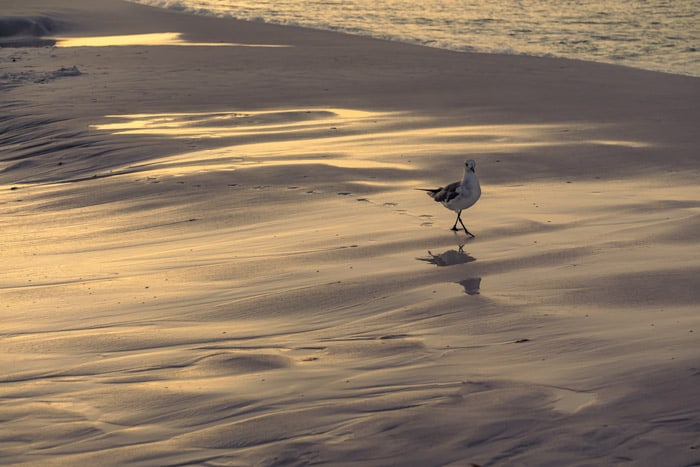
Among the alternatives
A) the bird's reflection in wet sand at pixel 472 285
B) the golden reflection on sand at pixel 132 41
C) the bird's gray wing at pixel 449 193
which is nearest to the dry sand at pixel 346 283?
the bird's reflection in wet sand at pixel 472 285

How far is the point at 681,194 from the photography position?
8422 mm

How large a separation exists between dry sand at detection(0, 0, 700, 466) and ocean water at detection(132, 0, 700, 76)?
771 centimetres

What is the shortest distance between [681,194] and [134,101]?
8172mm

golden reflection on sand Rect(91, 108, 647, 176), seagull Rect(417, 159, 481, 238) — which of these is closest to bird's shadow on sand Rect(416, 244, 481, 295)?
seagull Rect(417, 159, 481, 238)

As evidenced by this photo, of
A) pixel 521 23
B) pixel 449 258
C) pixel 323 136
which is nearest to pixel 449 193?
pixel 449 258

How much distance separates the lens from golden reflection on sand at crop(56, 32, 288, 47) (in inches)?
824

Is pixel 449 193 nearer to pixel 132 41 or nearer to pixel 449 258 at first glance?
pixel 449 258

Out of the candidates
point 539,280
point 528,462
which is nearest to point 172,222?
point 539,280

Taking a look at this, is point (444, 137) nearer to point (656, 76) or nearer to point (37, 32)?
point (656, 76)

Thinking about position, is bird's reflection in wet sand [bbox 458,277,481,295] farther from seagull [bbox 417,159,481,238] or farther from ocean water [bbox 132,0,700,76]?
ocean water [bbox 132,0,700,76]

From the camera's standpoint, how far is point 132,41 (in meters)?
21.5

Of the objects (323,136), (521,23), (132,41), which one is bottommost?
(323,136)

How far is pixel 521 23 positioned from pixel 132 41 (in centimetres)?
1032

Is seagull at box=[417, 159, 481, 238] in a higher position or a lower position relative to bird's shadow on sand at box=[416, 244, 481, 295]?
higher
